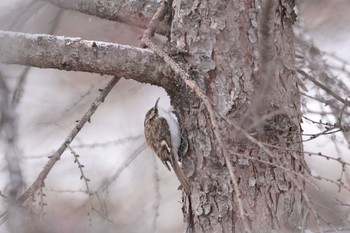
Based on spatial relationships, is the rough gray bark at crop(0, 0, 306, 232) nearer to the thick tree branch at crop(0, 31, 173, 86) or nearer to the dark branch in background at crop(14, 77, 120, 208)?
the thick tree branch at crop(0, 31, 173, 86)

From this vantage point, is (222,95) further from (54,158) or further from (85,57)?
(54,158)

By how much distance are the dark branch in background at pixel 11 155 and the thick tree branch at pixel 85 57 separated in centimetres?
84

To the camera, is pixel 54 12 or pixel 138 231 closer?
pixel 54 12

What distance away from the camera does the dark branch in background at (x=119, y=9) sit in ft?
9.04

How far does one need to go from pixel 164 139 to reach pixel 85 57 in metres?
0.73

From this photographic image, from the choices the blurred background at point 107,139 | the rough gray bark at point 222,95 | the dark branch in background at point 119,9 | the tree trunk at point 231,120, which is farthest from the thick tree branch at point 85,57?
the blurred background at point 107,139

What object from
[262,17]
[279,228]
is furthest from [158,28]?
[279,228]

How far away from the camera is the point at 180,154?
2.54 metres

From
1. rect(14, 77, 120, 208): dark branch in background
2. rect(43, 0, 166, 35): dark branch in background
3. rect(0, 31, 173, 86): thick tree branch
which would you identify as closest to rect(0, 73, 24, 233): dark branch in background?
rect(14, 77, 120, 208): dark branch in background

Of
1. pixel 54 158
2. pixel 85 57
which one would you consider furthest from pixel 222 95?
pixel 54 158

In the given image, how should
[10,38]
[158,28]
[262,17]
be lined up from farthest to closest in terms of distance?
[158,28] < [10,38] < [262,17]

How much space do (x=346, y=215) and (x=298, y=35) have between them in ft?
3.26

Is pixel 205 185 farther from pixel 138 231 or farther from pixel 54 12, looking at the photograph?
pixel 138 231

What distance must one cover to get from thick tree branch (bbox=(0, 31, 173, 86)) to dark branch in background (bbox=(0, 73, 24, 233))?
0.84 metres
